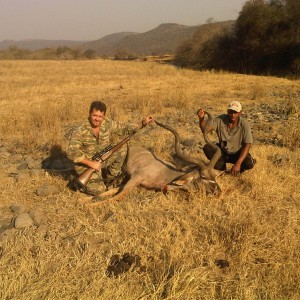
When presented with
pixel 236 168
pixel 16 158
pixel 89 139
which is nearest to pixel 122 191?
pixel 89 139

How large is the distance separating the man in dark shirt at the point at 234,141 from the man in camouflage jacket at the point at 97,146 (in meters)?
1.20

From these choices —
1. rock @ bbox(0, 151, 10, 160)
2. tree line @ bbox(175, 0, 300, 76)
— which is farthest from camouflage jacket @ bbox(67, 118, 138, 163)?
tree line @ bbox(175, 0, 300, 76)

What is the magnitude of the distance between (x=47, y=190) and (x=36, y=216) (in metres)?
0.78

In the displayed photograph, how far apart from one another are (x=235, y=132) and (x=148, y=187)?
1.65m

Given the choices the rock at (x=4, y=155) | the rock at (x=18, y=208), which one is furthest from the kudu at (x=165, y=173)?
the rock at (x=4, y=155)

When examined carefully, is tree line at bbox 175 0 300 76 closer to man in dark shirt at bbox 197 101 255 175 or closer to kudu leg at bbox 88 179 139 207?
man in dark shirt at bbox 197 101 255 175

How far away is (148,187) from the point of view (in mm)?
5645

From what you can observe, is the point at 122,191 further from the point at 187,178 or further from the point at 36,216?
the point at 36,216

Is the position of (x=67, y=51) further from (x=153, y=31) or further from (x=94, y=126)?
(x=153, y=31)

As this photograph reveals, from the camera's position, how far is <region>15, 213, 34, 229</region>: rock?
451cm

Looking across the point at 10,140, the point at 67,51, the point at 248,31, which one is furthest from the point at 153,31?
the point at 10,140

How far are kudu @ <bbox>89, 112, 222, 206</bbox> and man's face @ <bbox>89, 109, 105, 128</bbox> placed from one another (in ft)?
A: 2.73

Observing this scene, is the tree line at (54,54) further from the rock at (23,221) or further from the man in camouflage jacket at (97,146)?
the rock at (23,221)

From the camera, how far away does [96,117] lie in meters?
5.22
